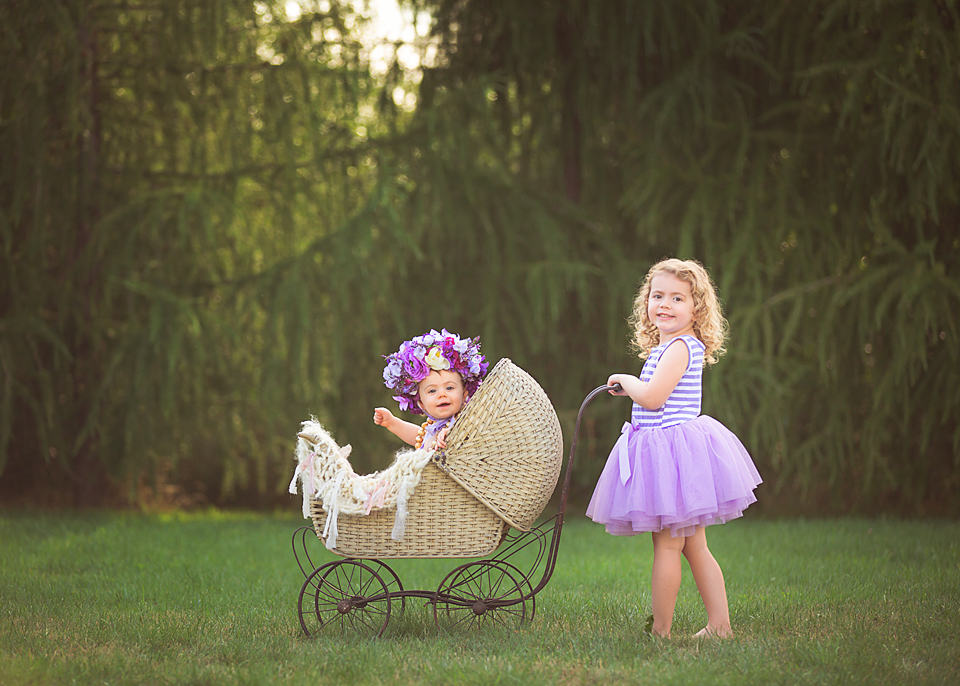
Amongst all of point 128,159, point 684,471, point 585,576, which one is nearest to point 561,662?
point 684,471

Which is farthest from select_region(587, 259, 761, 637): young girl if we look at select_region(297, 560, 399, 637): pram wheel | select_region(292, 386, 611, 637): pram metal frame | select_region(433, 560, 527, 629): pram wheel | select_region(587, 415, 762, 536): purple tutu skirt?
select_region(297, 560, 399, 637): pram wheel

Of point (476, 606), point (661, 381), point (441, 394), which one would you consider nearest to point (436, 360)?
point (441, 394)

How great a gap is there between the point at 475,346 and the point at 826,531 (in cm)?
348

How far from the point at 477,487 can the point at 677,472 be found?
28.0 inches

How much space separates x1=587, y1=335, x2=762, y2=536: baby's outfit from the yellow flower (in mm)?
713

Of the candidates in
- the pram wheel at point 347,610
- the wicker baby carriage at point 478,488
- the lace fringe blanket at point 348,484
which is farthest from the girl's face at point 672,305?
the pram wheel at point 347,610

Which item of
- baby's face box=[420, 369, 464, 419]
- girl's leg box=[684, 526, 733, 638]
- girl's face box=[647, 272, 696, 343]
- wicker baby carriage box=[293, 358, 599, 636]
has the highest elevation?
girl's face box=[647, 272, 696, 343]

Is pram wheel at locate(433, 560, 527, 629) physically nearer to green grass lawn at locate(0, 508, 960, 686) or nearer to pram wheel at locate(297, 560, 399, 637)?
green grass lawn at locate(0, 508, 960, 686)

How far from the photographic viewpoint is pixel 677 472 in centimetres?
316

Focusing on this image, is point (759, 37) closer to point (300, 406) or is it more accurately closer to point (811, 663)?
point (300, 406)

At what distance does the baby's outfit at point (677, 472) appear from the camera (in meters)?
3.11

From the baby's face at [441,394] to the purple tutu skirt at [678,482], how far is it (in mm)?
639

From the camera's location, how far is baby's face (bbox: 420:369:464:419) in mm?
3389

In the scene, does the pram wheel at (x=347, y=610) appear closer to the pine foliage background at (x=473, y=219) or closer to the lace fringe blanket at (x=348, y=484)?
the lace fringe blanket at (x=348, y=484)
